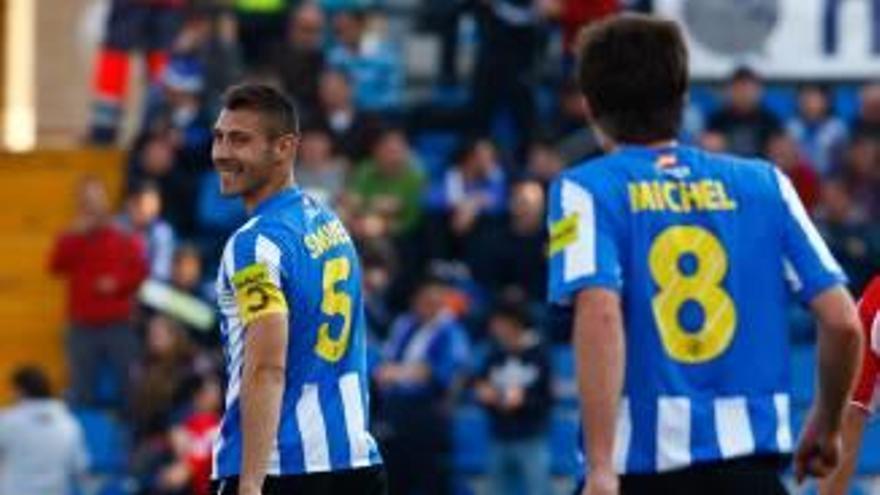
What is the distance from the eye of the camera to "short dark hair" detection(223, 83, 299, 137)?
7.56m

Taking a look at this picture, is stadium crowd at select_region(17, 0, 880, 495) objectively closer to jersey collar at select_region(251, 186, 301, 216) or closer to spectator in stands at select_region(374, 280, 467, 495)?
spectator in stands at select_region(374, 280, 467, 495)

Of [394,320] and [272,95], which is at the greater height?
[272,95]

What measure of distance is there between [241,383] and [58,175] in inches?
547

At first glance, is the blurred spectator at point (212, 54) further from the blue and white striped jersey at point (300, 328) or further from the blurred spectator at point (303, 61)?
the blue and white striped jersey at point (300, 328)

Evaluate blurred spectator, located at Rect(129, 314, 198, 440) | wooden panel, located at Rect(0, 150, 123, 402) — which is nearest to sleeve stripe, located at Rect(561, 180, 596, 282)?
blurred spectator, located at Rect(129, 314, 198, 440)

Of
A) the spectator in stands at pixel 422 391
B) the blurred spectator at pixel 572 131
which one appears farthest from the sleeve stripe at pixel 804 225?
the blurred spectator at pixel 572 131

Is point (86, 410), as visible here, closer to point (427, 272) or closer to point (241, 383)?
point (427, 272)

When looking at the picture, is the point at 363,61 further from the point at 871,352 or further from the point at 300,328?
the point at 871,352

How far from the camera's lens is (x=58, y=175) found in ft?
68.8

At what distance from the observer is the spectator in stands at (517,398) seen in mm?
15859

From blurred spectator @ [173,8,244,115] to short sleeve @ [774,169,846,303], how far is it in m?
13.2

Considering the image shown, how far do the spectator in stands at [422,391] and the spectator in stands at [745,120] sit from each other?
7.65ft

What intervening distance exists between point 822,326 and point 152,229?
1233 cm

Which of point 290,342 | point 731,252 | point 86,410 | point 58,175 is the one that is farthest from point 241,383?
point 58,175
